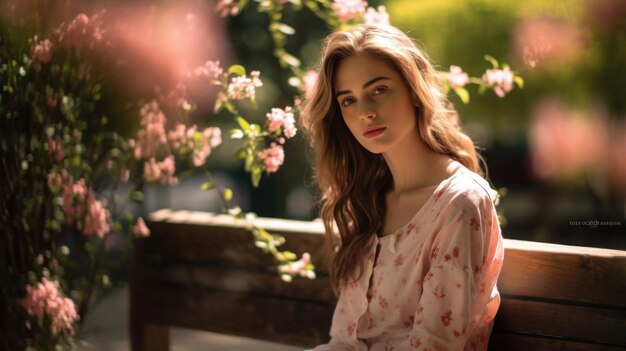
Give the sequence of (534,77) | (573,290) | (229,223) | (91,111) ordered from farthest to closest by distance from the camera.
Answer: (534,77) < (229,223) < (91,111) < (573,290)

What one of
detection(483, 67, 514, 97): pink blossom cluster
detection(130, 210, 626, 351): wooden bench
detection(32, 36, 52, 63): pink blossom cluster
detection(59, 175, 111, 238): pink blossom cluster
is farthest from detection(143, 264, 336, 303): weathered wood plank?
detection(32, 36, 52, 63): pink blossom cluster

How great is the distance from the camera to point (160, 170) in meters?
2.49

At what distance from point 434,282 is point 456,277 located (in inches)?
2.1

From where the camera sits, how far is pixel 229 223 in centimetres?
258

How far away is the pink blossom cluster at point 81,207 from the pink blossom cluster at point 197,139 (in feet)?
1.05

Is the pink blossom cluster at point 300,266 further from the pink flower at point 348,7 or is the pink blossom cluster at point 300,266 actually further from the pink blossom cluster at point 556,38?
the pink blossom cluster at point 556,38

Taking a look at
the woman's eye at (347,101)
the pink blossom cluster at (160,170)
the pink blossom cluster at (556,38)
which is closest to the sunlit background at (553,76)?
the pink blossom cluster at (556,38)

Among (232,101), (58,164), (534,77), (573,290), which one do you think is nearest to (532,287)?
(573,290)

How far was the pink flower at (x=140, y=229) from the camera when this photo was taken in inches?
100

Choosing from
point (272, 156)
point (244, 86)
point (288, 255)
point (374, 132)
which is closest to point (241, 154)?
point (272, 156)

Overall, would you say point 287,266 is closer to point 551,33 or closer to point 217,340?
point 551,33

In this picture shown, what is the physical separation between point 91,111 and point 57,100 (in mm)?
172

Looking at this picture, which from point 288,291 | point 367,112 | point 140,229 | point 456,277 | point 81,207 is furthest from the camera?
point 140,229

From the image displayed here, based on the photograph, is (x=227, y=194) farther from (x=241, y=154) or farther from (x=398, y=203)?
(x=398, y=203)
